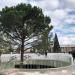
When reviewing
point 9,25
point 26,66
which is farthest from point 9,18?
point 26,66

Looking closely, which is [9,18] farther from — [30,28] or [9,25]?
[30,28]

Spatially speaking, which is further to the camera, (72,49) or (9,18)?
(72,49)

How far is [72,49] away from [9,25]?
35828 mm

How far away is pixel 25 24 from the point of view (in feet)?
87.2

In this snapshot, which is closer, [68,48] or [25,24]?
→ [25,24]

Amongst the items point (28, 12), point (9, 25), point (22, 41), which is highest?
point (28, 12)

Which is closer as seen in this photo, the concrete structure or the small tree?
the small tree

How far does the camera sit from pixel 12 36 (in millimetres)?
27156

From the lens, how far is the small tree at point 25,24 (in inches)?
1013

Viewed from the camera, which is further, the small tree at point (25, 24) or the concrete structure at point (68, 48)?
the concrete structure at point (68, 48)

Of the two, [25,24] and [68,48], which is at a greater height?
[25,24]

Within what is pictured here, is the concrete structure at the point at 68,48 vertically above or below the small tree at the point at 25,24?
below

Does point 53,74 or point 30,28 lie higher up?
point 30,28

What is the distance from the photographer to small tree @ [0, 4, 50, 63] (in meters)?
25.7
